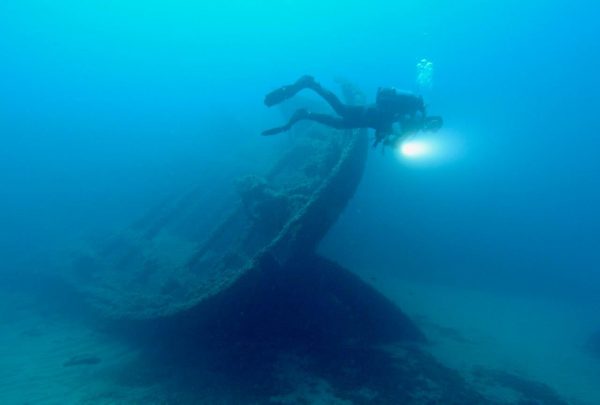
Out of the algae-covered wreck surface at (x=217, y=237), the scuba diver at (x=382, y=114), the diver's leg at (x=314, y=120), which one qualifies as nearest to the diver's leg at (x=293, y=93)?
the scuba diver at (x=382, y=114)

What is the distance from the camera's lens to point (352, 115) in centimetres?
763

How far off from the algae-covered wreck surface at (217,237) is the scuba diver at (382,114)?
656mm

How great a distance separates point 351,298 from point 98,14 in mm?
203122

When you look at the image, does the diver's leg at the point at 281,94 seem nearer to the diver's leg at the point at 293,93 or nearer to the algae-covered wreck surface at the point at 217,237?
the diver's leg at the point at 293,93

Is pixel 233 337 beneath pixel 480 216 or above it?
beneath

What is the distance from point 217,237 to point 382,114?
479 centimetres

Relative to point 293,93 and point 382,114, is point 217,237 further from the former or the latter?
point 382,114

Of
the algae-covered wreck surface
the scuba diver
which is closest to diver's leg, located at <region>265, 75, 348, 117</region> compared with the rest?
the scuba diver

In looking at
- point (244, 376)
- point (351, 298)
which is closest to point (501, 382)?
point (351, 298)

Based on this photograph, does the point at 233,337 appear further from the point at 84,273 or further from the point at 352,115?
the point at 84,273

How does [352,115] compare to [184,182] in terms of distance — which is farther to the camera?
[184,182]

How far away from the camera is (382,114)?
7.41 m

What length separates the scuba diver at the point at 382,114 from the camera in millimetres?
7344

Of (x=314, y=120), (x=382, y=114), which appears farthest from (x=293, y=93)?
(x=382, y=114)
